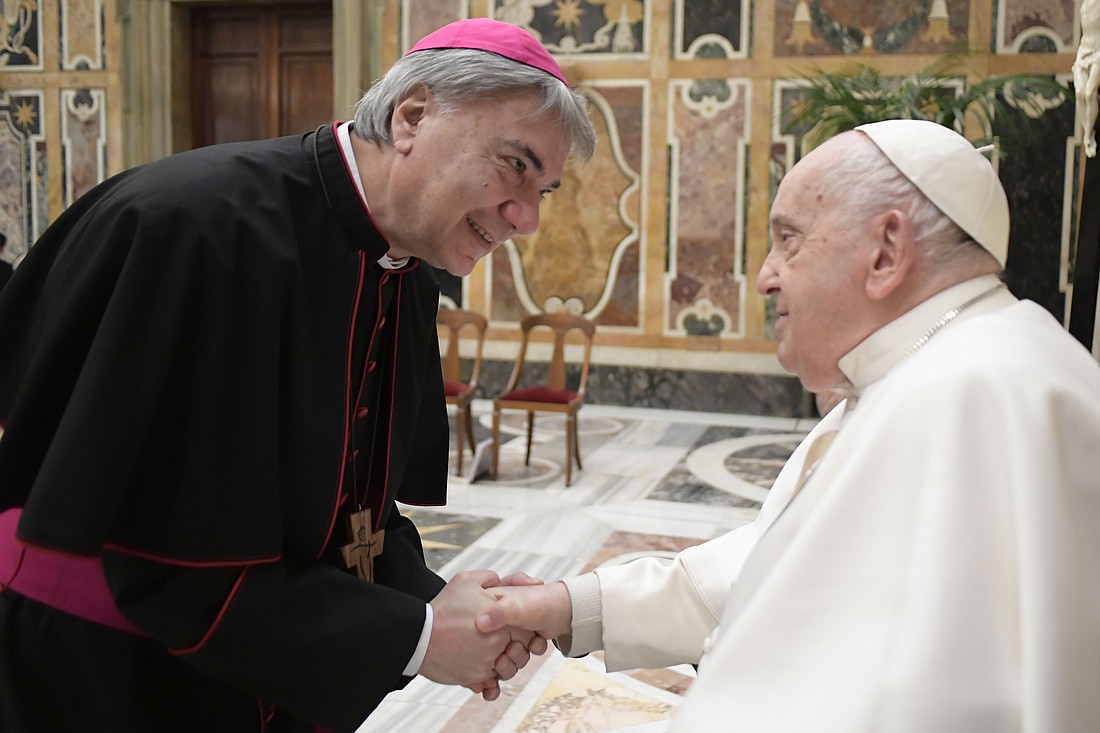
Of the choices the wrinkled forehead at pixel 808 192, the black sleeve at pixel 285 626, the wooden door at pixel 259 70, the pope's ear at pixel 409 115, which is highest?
Result: the wooden door at pixel 259 70

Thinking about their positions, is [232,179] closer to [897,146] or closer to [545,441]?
[897,146]

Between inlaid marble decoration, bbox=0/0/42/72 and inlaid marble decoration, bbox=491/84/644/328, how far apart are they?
522cm

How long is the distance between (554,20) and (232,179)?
7.89 meters

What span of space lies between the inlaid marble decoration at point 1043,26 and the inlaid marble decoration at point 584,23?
118 inches

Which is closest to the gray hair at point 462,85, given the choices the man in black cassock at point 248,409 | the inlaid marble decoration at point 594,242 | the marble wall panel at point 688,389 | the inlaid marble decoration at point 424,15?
the man in black cassock at point 248,409

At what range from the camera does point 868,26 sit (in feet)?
28.5

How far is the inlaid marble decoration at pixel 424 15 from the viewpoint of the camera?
943 centimetres

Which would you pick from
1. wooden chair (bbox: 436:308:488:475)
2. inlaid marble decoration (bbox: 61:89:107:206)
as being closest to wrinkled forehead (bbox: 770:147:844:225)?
wooden chair (bbox: 436:308:488:475)

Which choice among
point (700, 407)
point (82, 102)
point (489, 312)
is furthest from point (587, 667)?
point (82, 102)

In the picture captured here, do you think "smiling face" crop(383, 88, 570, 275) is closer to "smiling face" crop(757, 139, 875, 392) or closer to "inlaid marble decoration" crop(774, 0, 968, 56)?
"smiling face" crop(757, 139, 875, 392)

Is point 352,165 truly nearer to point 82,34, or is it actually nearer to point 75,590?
point 75,590

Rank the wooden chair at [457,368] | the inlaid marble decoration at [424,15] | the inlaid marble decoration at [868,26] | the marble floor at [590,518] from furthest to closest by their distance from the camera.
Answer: the inlaid marble decoration at [424,15] → the inlaid marble decoration at [868,26] → the wooden chair at [457,368] → the marble floor at [590,518]

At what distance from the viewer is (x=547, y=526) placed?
18.2 ft

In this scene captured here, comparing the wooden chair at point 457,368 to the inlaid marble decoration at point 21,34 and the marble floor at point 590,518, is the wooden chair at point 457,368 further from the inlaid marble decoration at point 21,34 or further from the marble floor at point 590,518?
the inlaid marble decoration at point 21,34
